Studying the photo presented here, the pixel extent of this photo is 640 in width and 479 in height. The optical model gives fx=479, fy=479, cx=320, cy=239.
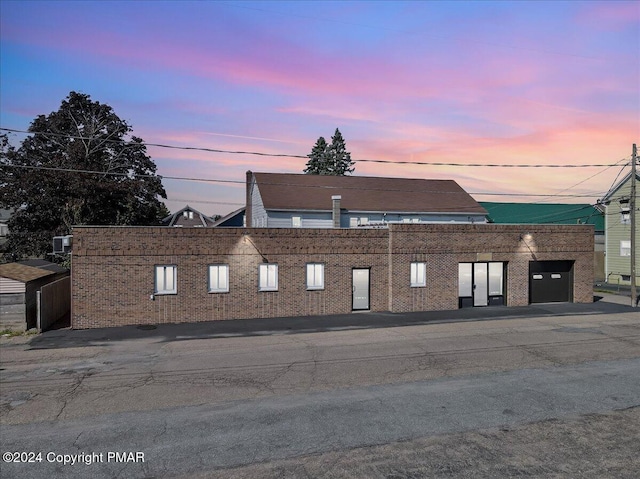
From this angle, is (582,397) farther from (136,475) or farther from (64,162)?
(64,162)

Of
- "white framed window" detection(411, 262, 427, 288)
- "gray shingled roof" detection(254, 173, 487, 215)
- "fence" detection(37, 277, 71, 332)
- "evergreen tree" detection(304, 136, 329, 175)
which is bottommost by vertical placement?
"fence" detection(37, 277, 71, 332)

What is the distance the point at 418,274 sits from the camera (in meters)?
24.8

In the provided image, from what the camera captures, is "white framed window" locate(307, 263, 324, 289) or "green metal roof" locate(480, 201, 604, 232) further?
"green metal roof" locate(480, 201, 604, 232)

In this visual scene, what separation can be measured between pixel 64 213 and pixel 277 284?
24.8 meters

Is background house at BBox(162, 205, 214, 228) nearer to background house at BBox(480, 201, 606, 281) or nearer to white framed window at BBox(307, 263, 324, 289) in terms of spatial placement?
background house at BBox(480, 201, 606, 281)

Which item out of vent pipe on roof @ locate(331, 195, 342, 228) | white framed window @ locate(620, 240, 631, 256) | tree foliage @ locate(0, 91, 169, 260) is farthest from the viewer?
white framed window @ locate(620, 240, 631, 256)

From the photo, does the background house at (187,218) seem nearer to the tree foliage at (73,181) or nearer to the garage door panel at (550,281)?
the tree foliage at (73,181)


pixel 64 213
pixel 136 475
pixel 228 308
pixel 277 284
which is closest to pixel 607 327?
pixel 277 284

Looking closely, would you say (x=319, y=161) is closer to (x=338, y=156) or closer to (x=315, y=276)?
(x=338, y=156)

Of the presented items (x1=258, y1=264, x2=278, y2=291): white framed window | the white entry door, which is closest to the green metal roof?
the white entry door

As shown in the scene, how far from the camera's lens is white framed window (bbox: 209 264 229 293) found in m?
22.0

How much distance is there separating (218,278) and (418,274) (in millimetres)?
10140

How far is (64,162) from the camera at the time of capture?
38.9 meters

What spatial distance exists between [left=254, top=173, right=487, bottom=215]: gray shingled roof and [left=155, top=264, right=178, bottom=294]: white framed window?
16.0 meters
